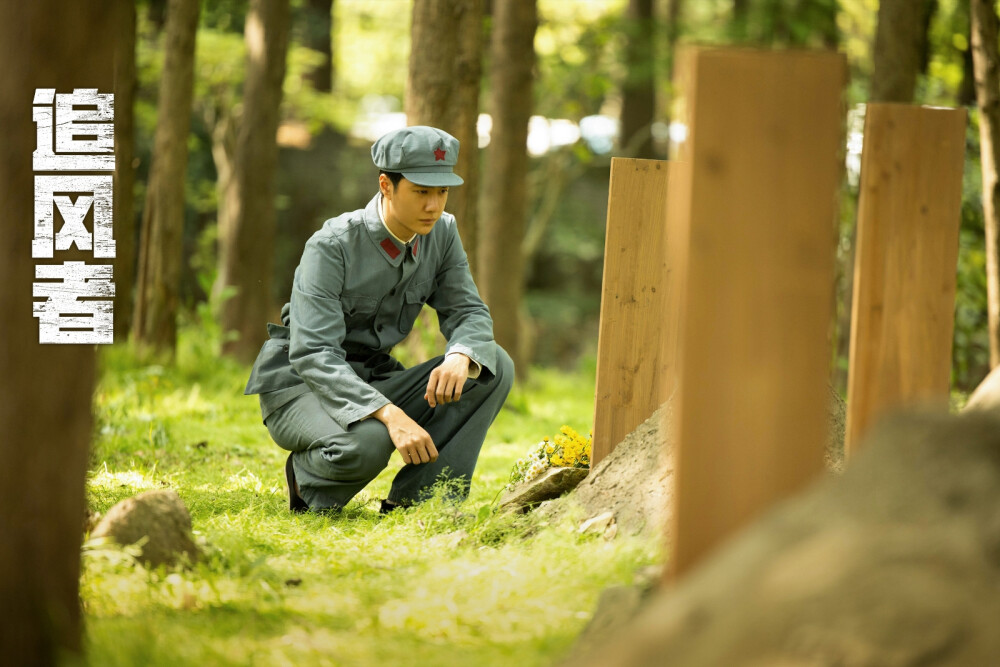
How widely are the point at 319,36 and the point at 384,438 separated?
11.5 m

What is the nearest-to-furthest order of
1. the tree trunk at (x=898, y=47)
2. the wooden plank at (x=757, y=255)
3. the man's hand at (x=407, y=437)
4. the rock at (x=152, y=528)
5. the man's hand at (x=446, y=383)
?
the wooden plank at (x=757, y=255) < the rock at (x=152, y=528) < the man's hand at (x=407, y=437) < the man's hand at (x=446, y=383) < the tree trunk at (x=898, y=47)

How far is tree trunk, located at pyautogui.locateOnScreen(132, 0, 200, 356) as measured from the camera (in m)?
8.03

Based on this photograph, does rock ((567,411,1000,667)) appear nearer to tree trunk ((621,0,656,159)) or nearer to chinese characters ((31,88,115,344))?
chinese characters ((31,88,115,344))

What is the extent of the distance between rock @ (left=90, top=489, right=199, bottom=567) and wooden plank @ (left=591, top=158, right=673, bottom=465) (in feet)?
5.60

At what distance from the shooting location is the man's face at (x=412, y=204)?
13.2 ft

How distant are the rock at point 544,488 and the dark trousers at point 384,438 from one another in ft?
0.85

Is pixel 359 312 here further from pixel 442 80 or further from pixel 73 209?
pixel 442 80

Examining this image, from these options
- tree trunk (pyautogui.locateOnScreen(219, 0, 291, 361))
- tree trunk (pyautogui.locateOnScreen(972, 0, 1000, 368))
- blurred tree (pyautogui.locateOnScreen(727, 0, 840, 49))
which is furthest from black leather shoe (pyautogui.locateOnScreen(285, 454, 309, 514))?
blurred tree (pyautogui.locateOnScreen(727, 0, 840, 49))

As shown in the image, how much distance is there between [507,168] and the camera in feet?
29.5

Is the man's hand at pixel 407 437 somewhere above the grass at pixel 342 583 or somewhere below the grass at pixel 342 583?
above

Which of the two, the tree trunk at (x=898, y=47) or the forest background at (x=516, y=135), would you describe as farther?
the forest background at (x=516, y=135)

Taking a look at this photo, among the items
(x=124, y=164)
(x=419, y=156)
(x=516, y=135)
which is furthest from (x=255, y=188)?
(x=419, y=156)

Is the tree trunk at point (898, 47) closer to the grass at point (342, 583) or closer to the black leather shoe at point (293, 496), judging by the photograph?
the grass at point (342, 583)

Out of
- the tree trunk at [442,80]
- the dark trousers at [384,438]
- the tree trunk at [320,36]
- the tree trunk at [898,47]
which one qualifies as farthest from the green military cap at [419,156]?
the tree trunk at [320,36]
